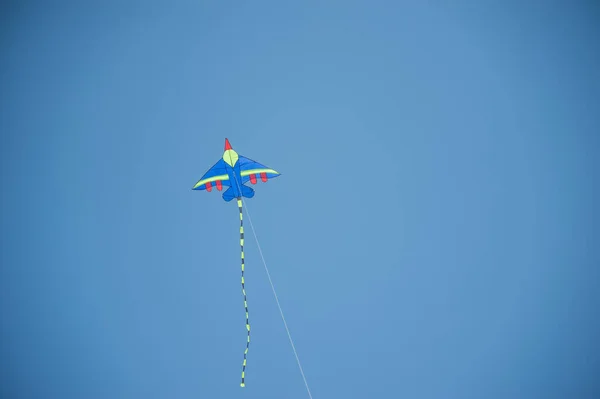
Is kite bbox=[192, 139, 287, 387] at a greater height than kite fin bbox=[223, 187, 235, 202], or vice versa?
kite bbox=[192, 139, 287, 387]

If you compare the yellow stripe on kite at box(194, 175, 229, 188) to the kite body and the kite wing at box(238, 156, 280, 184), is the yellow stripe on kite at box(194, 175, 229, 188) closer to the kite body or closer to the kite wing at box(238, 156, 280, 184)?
the kite body

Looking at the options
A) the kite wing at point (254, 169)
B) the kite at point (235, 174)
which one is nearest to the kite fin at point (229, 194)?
the kite at point (235, 174)

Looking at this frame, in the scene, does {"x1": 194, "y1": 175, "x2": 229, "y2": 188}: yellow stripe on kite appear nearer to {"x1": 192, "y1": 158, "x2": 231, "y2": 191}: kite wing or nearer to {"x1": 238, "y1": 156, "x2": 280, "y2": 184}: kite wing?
{"x1": 192, "y1": 158, "x2": 231, "y2": 191}: kite wing

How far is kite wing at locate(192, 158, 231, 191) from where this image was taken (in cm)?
257

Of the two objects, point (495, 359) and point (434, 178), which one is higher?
point (434, 178)

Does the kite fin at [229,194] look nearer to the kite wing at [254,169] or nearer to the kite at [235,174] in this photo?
the kite at [235,174]

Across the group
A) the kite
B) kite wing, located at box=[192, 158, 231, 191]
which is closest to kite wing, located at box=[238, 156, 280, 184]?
the kite

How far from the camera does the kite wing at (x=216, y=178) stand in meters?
2.57

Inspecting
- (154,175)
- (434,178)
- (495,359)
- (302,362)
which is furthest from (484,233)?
(154,175)

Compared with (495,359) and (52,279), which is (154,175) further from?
(495,359)

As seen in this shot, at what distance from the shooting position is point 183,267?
320cm

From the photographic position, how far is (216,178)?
258 centimetres

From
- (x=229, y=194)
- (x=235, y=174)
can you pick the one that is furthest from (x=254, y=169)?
(x=229, y=194)

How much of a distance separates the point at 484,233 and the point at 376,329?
1095mm
